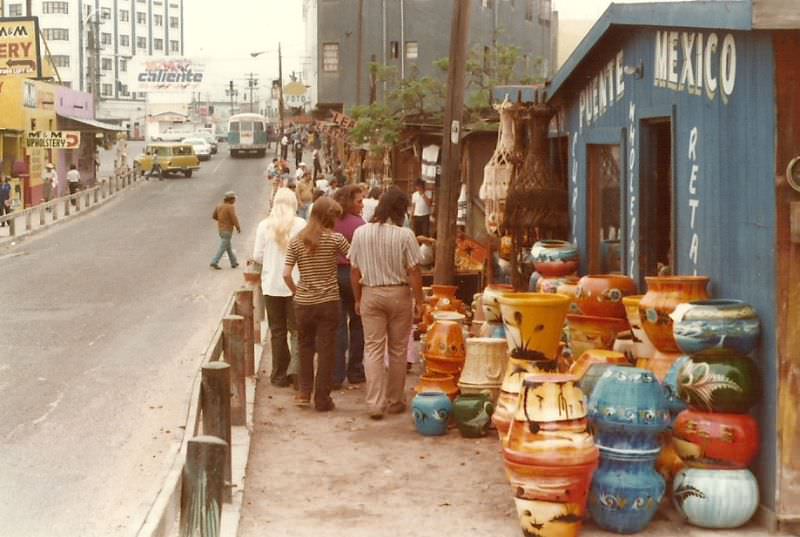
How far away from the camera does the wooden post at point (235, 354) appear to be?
9.98m

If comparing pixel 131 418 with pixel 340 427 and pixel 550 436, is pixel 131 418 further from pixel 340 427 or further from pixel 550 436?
pixel 550 436

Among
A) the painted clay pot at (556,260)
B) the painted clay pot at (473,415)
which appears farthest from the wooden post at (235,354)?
the painted clay pot at (556,260)

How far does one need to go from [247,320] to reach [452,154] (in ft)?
10.7

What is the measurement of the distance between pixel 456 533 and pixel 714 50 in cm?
326

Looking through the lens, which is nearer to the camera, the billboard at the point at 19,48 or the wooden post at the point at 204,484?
the wooden post at the point at 204,484

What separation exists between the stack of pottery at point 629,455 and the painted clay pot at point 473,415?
2.50 meters

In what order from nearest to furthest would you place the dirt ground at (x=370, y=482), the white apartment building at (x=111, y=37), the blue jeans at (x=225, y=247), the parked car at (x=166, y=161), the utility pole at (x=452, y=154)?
the dirt ground at (x=370, y=482), the utility pole at (x=452, y=154), the blue jeans at (x=225, y=247), the parked car at (x=166, y=161), the white apartment building at (x=111, y=37)

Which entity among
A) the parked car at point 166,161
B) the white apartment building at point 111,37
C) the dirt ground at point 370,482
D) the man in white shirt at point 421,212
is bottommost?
the dirt ground at point 370,482

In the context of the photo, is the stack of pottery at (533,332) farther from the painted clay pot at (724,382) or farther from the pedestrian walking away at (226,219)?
the pedestrian walking away at (226,219)

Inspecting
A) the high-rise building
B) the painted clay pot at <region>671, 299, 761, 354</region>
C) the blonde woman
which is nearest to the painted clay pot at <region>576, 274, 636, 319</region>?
the painted clay pot at <region>671, 299, 761, 354</region>

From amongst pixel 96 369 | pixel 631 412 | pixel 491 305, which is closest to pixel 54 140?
pixel 96 369

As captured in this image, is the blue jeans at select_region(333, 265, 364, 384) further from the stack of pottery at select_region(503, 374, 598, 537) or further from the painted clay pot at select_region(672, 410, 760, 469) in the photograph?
the painted clay pot at select_region(672, 410, 760, 469)

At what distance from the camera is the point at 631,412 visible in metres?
7.21

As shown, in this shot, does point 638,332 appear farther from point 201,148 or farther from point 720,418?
point 201,148
